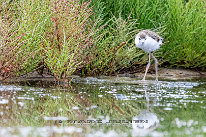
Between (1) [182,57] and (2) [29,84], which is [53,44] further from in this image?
(1) [182,57]

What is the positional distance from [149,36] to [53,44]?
226 centimetres

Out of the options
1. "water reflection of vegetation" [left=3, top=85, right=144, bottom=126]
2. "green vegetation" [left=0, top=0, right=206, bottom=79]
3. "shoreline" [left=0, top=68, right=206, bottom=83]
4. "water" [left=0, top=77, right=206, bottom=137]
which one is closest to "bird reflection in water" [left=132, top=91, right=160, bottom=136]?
"water" [left=0, top=77, right=206, bottom=137]

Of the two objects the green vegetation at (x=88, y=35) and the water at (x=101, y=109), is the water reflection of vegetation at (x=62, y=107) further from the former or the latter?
the green vegetation at (x=88, y=35)

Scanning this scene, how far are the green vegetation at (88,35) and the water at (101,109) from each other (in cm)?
57

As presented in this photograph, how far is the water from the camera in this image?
17.8ft

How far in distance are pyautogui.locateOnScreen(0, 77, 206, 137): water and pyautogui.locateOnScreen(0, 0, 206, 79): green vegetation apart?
0.57 m

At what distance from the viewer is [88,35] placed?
994cm

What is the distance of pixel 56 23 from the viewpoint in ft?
30.8

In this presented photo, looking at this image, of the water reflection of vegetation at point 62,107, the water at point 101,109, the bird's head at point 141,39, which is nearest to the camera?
the water at point 101,109

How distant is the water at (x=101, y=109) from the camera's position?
5.42 m

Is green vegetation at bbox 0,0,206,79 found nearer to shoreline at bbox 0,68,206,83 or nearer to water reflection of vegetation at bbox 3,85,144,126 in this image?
shoreline at bbox 0,68,206,83

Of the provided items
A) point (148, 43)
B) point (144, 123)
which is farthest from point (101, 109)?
point (148, 43)

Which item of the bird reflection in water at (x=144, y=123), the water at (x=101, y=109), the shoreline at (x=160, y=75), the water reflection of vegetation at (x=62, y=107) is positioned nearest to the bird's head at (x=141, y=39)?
the water at (x=101, y=109)

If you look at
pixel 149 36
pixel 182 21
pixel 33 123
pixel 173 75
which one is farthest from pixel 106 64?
pixel 33 123
